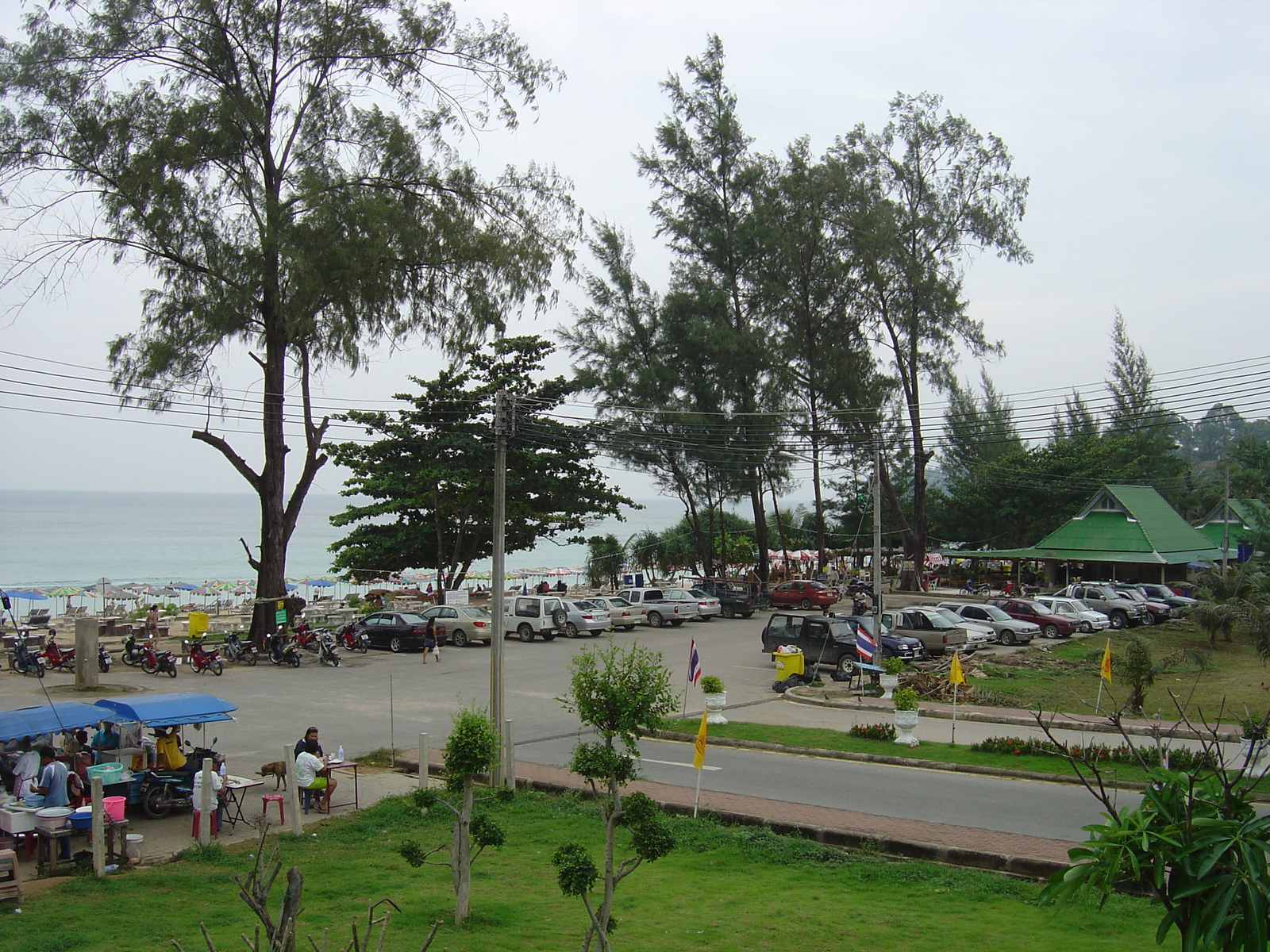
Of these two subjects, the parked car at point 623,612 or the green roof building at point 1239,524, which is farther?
the green roof building at point 1239,524

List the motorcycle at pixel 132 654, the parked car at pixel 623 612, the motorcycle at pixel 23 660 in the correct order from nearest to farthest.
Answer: the motorcycle at pixel 23 660
the motorcycle at pixel 132 654
the parked car at pixel 623 612

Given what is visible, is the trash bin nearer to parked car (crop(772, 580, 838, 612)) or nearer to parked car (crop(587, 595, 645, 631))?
parked car (crop(587, 595, 645, 631))

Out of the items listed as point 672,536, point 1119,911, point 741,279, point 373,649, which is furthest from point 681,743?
point 672,536

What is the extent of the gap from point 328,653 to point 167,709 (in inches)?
661

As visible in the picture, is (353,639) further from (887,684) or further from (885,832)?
(885,832)

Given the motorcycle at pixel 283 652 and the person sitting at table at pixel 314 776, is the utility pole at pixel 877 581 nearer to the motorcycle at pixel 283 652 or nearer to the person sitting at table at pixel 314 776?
the person sitting at table at pixel 314 776

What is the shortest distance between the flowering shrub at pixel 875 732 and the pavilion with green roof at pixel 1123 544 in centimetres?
3429

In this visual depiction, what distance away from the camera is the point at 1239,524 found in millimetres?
57406

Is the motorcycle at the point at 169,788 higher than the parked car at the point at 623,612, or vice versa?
the parked car at the point at 623,612

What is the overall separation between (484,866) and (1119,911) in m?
7.20

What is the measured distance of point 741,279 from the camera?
5247 cm

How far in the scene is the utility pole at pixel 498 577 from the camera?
1628 centimetres

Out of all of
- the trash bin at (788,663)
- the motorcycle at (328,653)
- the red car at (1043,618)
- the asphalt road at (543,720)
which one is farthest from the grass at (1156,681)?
the motorcycle at (328,653)

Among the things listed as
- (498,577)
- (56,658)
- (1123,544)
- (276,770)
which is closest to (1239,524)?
(1123,544)
